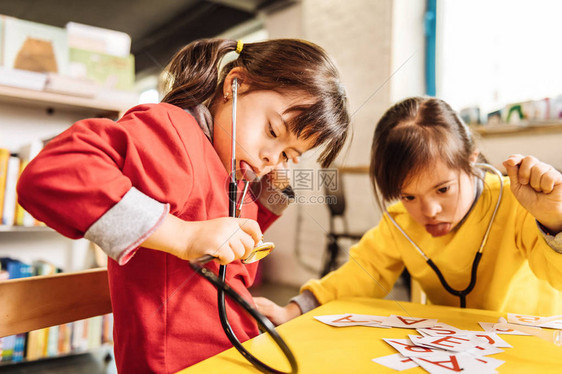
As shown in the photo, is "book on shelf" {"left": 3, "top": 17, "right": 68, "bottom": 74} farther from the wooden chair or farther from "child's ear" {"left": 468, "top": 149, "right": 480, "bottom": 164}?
"child's ear" {"left": 468, "top": 149, "right": 480, "bottom": 164}

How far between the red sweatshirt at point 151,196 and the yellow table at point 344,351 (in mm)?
89

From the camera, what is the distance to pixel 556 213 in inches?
25.5

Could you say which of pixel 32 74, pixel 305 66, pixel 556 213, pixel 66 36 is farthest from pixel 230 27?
pixel 66 36

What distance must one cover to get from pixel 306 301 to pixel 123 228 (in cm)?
52

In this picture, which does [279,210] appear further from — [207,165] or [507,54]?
[507,54]

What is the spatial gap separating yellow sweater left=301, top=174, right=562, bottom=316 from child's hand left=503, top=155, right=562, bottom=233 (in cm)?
10

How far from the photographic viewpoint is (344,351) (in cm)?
46

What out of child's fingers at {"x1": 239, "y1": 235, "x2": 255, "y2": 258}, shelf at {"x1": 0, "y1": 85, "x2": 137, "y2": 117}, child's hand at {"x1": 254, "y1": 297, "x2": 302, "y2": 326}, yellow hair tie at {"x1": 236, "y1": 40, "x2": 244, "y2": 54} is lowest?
child's hand at {"x1": 254, "y1": 297, "x2": 302, "y2": 326}

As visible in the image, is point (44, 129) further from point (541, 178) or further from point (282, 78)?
point (541, 178)

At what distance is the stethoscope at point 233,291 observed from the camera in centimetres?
34

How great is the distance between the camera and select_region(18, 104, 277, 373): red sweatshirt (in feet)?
1.18

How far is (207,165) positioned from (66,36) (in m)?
1.39

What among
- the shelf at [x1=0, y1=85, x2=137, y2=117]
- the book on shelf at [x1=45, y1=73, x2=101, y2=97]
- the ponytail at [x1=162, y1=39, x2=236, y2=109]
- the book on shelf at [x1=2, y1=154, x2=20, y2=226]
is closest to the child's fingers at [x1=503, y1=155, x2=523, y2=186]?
the ponytail at [x1=162, y1=39, x2=236, y2=109]

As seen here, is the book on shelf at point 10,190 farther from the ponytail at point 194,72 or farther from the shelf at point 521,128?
the shelf at point 521,128
